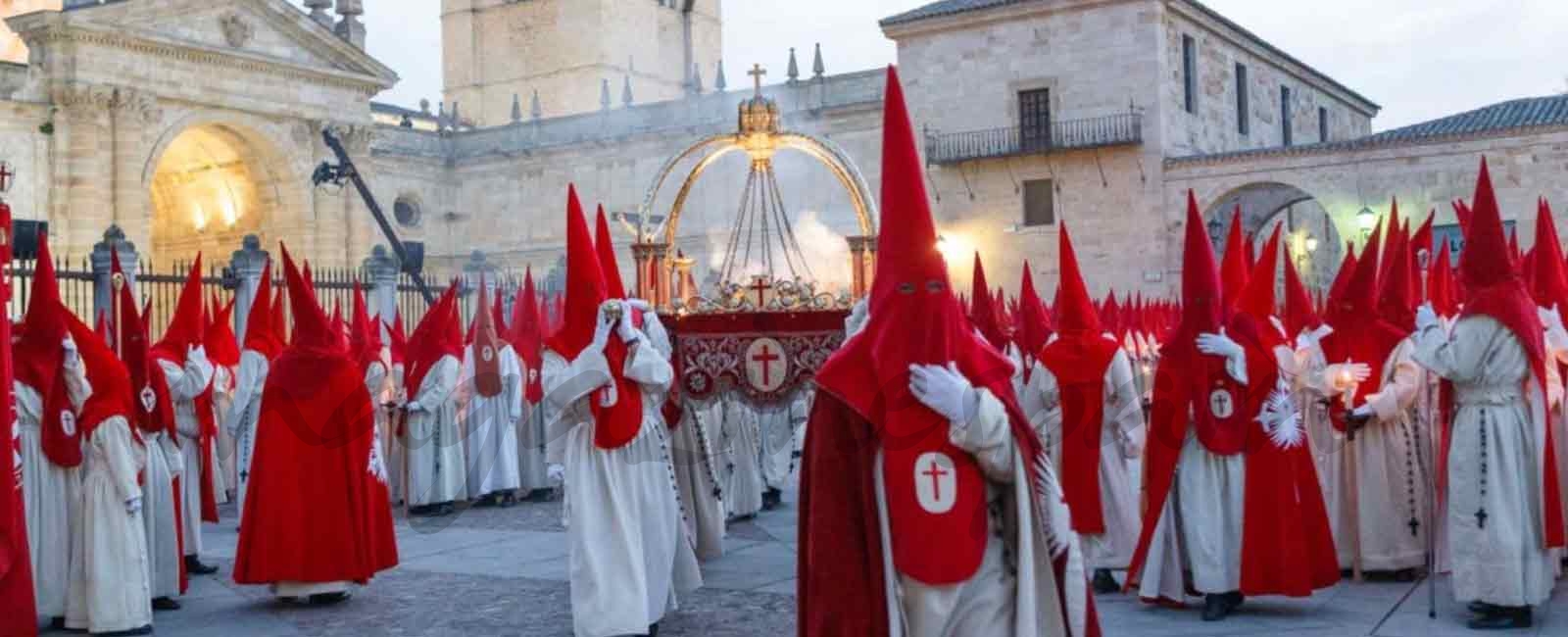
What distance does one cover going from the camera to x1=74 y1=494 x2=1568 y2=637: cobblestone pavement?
7086 mm

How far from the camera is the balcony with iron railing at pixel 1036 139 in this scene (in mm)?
29375

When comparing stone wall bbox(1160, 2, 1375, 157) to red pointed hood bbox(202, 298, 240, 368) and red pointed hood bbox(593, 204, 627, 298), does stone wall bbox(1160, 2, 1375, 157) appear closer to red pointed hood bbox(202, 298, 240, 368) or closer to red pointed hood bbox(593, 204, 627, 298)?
red pointed hood bbox(202, 298, 240, 368)

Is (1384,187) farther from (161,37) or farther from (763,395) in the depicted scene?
(161,37)

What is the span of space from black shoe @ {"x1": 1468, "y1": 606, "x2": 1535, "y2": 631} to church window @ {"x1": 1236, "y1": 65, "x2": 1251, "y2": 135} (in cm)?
2791

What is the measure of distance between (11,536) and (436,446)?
7.39 metres

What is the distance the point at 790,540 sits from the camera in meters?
10.2

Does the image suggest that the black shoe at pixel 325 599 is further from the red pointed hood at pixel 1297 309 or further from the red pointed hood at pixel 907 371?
the red pointed hood at pixel 1297 309

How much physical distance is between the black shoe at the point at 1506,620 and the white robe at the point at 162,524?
6.74 metres

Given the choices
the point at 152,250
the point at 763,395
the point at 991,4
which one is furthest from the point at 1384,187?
the point at 152,250

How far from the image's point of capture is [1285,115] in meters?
36.0

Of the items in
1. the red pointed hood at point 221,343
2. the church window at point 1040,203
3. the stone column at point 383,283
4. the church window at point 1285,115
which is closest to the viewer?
the red pointed hood at point 221,343

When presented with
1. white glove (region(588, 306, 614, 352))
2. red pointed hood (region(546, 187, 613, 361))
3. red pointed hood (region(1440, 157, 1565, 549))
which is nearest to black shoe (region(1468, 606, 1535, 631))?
red pointed hood (region(1440, 157, 1565, 549))

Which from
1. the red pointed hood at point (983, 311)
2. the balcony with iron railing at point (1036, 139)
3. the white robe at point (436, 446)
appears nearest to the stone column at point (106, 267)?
the white robe at point (436, 446)

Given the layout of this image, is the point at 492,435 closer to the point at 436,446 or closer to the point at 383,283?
the point at 436,446
